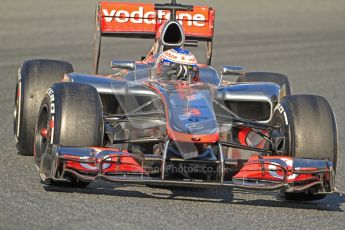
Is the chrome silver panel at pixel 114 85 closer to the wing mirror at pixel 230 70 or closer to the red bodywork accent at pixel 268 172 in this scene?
the wing mirror at pixel 230 70

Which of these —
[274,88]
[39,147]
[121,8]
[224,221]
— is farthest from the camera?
[121,8]

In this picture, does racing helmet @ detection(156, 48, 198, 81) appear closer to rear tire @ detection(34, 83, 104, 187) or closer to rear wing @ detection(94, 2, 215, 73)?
rear tire @ detection(34, 83, 104, 187)

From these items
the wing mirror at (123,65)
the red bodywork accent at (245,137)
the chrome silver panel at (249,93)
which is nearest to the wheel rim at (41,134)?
the wing mirror at (123,65)

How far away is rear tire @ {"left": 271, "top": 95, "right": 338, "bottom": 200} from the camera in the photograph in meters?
8.74

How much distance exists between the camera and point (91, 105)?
344 inches

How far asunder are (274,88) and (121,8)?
2.73 m

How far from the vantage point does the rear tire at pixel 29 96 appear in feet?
33.6

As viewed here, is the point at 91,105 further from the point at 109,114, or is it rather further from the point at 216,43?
the point at 216,43

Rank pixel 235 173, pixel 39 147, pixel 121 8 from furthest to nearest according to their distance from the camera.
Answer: pixel 121 8 < pixel 39 147 < pixel 235 173

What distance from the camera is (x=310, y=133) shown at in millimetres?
8797

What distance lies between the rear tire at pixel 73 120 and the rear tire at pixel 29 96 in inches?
52.1

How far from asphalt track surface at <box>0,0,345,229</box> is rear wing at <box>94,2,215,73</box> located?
5.23 ft

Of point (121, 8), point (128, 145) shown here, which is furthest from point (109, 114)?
point (121, 8)

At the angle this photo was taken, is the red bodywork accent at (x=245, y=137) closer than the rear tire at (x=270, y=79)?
Yes
